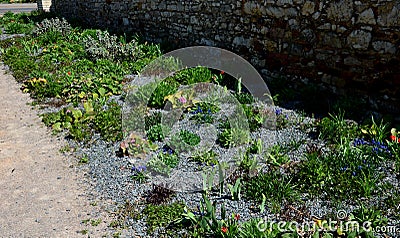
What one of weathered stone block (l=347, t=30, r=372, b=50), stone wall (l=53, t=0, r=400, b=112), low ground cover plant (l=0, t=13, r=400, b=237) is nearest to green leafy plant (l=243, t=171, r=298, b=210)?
low ground cover plant (l=0, t=13, r=400, b=237)

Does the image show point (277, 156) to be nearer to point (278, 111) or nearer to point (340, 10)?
point (278, 111)

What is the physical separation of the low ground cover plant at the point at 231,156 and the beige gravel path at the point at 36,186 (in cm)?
30

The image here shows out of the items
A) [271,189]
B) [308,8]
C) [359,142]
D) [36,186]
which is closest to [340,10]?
[308,8]

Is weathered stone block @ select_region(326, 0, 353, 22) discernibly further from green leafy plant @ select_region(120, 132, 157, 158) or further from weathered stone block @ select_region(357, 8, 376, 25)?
green leafy plant @ select_region(120, 132, 157, 158)

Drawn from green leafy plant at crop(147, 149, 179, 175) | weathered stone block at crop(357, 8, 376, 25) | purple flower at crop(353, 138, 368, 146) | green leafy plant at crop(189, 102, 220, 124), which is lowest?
green leafy plant at crop(147, 149, 179, 175)

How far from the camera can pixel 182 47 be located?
8.73 metres

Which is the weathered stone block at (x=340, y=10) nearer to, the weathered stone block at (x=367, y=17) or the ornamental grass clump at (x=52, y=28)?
the weathered stone block at (x=367, y=17)

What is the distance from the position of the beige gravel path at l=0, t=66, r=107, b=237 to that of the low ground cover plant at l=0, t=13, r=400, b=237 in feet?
0.98

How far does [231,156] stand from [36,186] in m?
2.14

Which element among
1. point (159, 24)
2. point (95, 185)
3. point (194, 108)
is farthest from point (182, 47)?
point (95, 185)

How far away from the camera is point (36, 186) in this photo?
4469 millimetres

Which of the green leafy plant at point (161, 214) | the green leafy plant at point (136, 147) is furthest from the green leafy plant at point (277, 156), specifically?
the green leafy plant at point (136, 147)

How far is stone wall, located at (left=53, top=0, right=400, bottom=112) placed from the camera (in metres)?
5.27

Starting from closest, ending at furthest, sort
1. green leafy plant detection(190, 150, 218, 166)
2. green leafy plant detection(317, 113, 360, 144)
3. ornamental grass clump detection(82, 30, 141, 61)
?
green leafy plant detection(190, 150, 218, 166) < green leafy plant detection(317, 113, 360, 144) < ornamental grass clump detection(82, 30, 141, 61)
